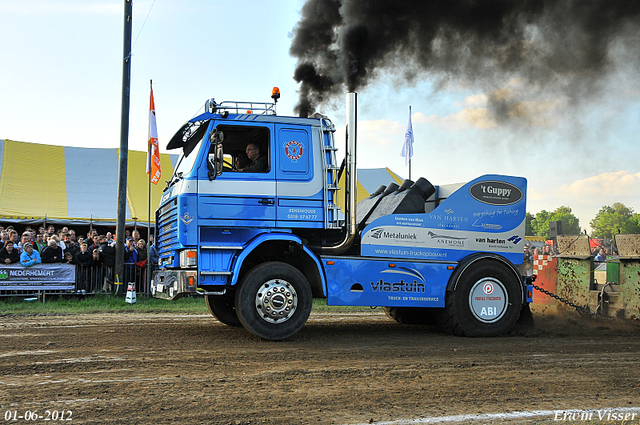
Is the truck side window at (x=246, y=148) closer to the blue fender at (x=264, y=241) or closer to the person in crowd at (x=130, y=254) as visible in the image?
the blue fender at (x=264, y=241)

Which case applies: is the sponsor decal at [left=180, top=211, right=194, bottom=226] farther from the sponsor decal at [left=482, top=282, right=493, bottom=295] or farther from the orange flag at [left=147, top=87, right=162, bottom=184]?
the orange flag at [left=147, top=87, right=162, bottom=184]

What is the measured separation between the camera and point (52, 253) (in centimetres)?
1398

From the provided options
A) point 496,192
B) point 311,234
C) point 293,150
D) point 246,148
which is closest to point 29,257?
point 246,148

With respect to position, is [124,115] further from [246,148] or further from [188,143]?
[246,148]

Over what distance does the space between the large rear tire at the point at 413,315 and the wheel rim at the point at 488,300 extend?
107 centimetres

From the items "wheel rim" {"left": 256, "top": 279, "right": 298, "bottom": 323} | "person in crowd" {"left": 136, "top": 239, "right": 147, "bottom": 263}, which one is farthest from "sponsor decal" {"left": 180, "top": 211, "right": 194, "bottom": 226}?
"person in crowd" {"left": 136, "top": 239, "right": 147, "bottom": 263}

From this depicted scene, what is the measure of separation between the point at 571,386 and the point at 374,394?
76.2 inches

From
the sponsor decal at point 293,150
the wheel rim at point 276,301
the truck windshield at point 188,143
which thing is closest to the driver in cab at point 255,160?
the sponsor decal at point 293,150

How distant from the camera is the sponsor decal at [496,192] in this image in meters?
8.80

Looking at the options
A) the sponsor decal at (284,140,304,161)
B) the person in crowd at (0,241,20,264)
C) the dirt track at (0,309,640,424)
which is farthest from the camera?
the person in crowd at (0,241,20,264)

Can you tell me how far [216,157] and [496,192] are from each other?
14.5 ft

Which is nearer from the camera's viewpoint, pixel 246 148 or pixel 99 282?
pixel 246 148

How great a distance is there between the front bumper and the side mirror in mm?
1346

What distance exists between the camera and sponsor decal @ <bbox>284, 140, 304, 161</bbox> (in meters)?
8.01
